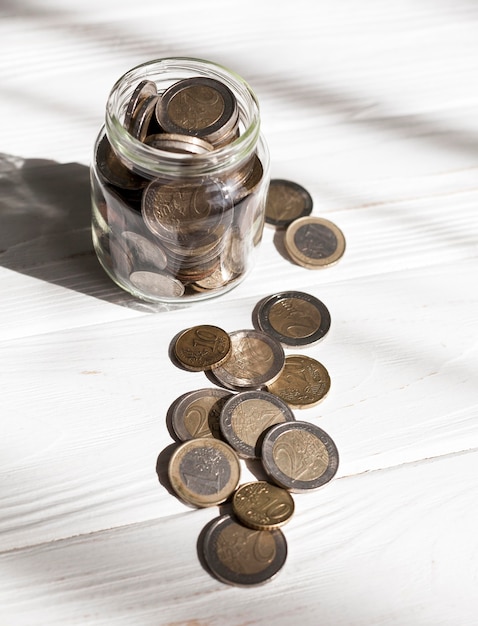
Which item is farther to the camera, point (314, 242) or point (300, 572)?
point (314, 242)

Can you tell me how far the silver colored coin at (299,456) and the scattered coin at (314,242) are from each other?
0.28 metres

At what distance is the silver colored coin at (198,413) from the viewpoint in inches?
41.4

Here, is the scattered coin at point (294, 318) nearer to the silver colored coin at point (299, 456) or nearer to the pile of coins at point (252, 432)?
the pile of coins at point (252, 432)

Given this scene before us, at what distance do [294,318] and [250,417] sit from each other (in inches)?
6.9

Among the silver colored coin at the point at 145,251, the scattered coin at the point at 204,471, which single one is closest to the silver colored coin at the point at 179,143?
the silver colored coin at the point at 145,251

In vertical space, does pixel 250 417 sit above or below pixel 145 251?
below

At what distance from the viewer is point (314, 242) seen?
125 centimetres

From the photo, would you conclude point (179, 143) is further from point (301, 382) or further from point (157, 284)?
point (301, 382)

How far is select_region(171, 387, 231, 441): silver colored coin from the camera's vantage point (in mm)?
1051

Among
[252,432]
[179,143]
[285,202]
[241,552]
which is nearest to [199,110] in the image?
[179,143]

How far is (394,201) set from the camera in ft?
4.37

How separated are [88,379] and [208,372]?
0.51ft

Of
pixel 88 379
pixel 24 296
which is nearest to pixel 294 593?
pixel 88 379

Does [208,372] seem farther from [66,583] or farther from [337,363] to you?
[66,583]
